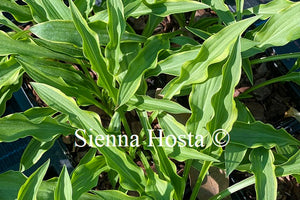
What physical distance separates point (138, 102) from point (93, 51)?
0.16 m

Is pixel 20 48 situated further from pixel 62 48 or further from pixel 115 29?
pixel 115 29

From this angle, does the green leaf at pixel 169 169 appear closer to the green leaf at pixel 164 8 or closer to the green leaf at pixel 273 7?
the green leaf at pixel 164 8

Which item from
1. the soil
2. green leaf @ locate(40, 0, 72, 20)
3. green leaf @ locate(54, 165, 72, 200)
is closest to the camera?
green leaf @ locate(54, 165, 72, 200)

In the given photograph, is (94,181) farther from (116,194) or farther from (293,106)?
(293,106)

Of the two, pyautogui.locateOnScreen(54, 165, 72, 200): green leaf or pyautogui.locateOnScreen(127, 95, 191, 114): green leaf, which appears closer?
pyautogui.locateOnScreen(54, 165, 72, 200): green leaf

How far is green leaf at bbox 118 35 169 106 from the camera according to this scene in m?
1.05

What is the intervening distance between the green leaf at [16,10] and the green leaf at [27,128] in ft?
1.12

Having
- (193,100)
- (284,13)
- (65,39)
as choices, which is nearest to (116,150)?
(193,100)

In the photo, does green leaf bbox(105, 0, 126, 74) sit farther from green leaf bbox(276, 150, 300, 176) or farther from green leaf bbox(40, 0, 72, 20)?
green leaf bbox(276, 150, 300, 176)

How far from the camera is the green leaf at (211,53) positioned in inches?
39.3

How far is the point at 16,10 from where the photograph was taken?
1.24 metres

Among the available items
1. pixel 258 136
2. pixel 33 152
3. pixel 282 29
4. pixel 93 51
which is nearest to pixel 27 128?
pixel 33 152

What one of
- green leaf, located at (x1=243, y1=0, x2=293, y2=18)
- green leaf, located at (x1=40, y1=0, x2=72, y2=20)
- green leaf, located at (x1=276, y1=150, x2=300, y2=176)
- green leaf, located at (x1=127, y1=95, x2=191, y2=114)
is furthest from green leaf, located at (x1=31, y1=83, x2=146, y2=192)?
green leaf, located at (x1=243, y1=0, x2=293, y2=18)

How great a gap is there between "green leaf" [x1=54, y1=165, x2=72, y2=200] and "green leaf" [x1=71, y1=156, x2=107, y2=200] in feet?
0.31
